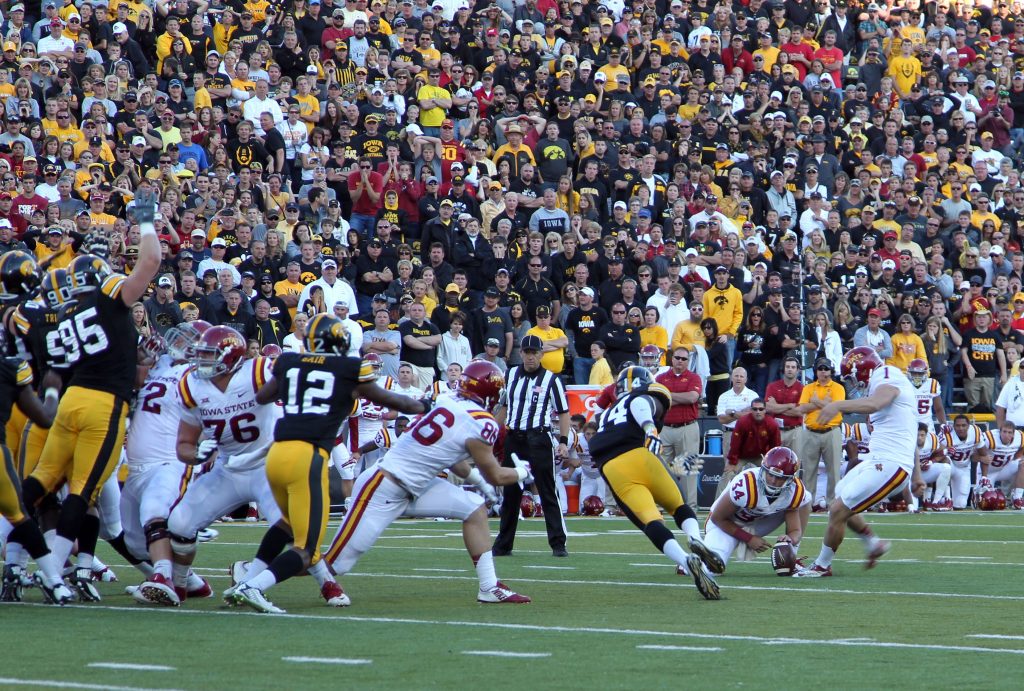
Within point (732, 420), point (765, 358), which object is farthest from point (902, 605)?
point (765, 358)

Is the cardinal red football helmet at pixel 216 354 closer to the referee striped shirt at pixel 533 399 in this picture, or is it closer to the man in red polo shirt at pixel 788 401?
the referee striped shirt at pixel 533 399

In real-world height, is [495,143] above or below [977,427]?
above

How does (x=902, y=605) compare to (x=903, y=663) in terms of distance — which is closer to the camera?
(x=903, y=663)

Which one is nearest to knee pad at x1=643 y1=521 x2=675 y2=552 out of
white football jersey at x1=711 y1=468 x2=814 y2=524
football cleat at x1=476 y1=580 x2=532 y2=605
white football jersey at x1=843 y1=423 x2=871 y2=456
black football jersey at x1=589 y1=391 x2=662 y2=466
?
black football jersey at x1=589 y1=391 x2=662 y2=466

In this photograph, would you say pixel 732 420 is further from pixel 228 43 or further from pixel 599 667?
pixel 599 667

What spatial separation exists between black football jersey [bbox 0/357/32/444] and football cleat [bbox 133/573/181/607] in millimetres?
1085

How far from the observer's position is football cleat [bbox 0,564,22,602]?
8.84 m

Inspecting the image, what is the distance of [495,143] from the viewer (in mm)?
21797

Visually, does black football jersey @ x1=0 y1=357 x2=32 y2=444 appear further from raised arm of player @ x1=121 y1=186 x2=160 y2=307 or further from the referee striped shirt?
the referee striped shirt

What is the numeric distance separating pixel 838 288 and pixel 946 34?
8900 millimetres

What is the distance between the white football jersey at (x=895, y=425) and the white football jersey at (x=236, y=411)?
460 cm

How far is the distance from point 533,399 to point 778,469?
117 inches

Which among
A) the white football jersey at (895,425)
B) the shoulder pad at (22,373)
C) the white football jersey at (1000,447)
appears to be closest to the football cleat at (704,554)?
the white football jersey at (895,425)

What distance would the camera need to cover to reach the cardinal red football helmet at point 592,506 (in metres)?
18.8
